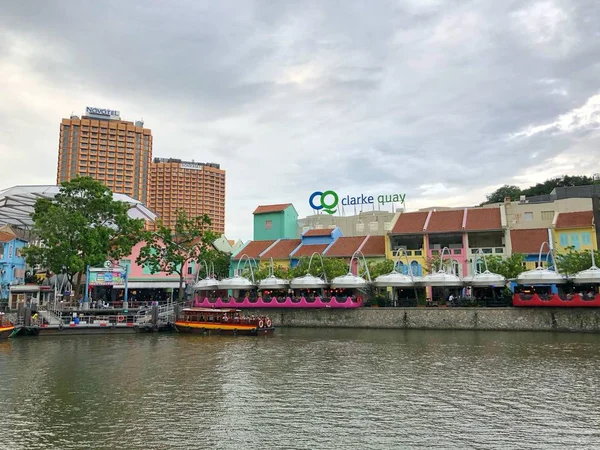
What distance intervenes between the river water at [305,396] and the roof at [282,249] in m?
27.3

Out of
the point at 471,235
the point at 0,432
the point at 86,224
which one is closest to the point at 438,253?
the point at 471,235

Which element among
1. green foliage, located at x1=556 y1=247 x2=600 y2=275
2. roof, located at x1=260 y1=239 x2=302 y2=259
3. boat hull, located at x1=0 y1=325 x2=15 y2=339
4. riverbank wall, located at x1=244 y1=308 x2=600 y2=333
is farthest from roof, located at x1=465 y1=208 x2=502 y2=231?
boat hull, located at x1=0 y1=325 x2=15 y2=339

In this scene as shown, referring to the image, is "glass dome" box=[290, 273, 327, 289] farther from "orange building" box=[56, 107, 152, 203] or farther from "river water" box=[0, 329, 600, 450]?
"orange building" box=[56, 107, 152, 203]

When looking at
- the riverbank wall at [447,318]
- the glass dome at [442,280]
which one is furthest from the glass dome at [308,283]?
the glass dome at [442,280]

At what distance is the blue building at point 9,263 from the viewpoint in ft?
170

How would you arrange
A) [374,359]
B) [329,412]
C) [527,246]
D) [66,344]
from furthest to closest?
[527,246] < [66,344] < [374,359] < [329,412]

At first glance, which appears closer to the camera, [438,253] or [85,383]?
[85,383]

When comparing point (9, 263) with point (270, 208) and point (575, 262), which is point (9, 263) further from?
point (575, 262)

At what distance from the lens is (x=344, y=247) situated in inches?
2263

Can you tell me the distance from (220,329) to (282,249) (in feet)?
71.8

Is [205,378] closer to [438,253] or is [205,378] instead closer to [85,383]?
[85,383]

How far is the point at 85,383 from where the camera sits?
21172mm

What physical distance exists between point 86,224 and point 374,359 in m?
31.1

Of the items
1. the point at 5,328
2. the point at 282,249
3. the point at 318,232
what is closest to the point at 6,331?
the point at 5,328
